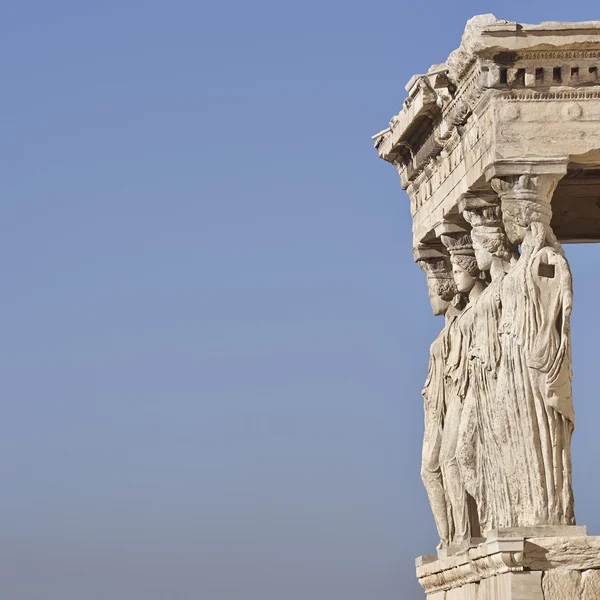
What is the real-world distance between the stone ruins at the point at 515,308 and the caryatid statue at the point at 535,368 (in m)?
0.01

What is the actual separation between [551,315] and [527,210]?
99 cm

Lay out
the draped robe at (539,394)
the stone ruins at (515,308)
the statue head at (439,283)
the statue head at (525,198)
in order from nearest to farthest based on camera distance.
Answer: the stone ruins at (515,308), the draped robe at (539,394), the statue head at (525,198), the statue head at (439,283)

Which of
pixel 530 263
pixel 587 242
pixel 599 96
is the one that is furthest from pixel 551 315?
pixel 587 242

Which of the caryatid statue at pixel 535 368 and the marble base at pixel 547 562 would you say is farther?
the caryatid statue at pixel 535 368

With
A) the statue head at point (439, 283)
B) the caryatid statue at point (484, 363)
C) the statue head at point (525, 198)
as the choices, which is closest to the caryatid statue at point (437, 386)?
the statue head at point (439, 283)

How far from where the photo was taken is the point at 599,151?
60.1 ft

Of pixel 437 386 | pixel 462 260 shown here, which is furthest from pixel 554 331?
pixel 437 386

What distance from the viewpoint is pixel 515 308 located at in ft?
60.2

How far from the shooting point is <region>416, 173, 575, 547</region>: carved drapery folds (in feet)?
59.0

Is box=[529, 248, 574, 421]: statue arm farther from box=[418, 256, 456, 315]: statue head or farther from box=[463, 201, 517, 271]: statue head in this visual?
box=[418, 256, 456, 315]: statue head

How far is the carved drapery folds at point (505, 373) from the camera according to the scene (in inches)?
708

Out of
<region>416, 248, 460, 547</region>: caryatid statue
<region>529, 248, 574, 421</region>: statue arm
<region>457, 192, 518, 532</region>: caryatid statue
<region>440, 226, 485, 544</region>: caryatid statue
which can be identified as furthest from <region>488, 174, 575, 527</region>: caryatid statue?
<region>416, 248, 460, 547</region>: caryatid statue

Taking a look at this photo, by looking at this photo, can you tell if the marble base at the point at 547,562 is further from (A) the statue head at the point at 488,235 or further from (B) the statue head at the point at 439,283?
(B) the statue head at the point at 439,283

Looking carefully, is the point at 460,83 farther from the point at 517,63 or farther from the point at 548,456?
the point at 548,456
